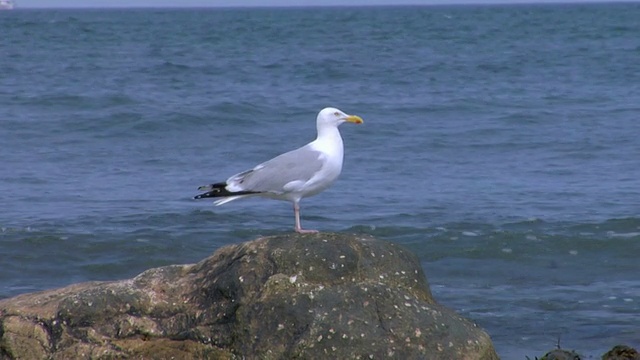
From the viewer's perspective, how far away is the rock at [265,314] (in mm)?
4801

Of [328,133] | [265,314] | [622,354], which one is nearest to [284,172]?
[328,133]

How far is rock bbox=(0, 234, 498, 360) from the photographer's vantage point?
4.80 meters

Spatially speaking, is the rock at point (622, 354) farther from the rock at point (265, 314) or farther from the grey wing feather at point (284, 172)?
the grey wing feather at point (284, 172)

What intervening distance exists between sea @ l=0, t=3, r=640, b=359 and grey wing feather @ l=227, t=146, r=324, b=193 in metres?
1.56

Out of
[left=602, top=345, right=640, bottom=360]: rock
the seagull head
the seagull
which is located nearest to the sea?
[left=602, top=345, right=640, bottom=360]: rock

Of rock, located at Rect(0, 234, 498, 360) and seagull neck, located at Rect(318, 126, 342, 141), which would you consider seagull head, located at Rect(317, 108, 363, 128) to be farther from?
rock, located at Rect(0, 234, 498, 360)

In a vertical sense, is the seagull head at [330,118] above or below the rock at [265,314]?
above

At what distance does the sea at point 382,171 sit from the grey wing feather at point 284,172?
1.56m

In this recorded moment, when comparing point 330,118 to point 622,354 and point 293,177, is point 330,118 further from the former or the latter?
point 622,354

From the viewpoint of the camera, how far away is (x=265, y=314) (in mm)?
4871

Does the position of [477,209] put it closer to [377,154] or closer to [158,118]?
[377,154]

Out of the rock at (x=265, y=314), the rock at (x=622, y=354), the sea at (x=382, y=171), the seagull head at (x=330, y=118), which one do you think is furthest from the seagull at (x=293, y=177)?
the rock at (x=622, y=354)

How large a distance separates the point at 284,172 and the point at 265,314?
58.0 inches

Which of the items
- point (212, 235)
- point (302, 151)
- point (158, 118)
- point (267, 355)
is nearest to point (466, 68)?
point (158, 118)
